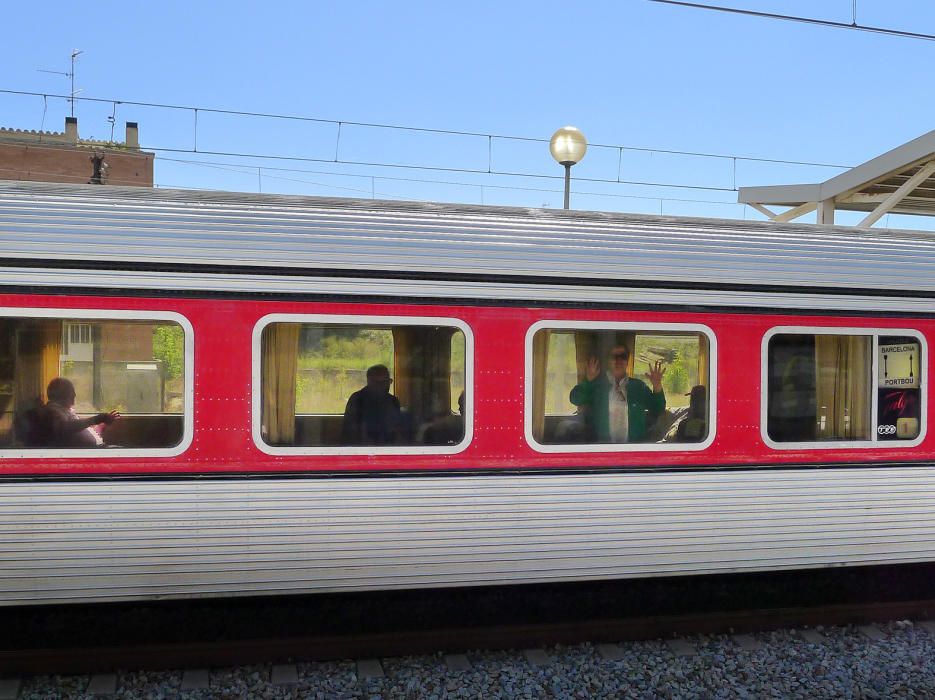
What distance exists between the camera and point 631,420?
5.61 m

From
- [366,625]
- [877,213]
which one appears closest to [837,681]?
[366,625]

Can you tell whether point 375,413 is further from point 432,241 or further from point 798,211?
point 798,211

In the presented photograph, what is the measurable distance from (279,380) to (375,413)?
23.4 inches

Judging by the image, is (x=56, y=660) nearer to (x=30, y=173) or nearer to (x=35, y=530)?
(x=35, y=530)

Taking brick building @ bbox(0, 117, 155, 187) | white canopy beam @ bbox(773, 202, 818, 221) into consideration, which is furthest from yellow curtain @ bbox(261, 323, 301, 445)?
brick building @ bbox(0, 117, 155, 187)

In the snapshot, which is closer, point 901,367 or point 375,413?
point 375,413

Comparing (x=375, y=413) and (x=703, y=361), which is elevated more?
(x=703, y=361)

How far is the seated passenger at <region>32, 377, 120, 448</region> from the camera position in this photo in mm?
4820

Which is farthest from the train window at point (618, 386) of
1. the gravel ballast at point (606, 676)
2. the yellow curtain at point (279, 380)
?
the yellow curtain at point (279, 380)

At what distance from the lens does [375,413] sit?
5.21 m

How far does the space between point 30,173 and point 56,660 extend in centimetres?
3247

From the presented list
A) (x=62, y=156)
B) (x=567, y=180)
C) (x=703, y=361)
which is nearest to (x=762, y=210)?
(x=567, y=180)

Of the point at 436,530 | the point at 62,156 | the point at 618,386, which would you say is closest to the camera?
the point at 436,530

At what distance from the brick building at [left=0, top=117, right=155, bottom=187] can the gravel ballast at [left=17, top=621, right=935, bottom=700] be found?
31.2 meters
